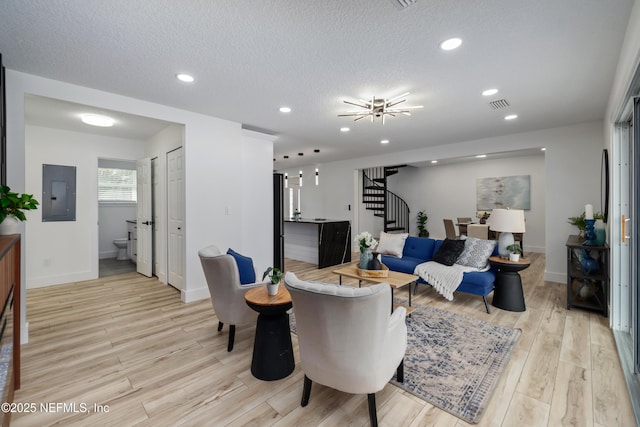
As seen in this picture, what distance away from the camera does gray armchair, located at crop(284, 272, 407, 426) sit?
4.75 ft

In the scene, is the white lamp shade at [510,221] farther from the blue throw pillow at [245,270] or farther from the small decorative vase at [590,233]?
the blue throw pillow at [245,270]

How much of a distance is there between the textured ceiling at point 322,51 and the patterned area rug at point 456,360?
2.53 metres

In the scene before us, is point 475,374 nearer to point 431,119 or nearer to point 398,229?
point 431,119

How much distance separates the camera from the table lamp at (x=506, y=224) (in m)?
3.46

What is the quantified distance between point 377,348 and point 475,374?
3.77 ft

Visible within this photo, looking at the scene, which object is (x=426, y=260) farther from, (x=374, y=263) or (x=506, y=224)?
(x=374, y=263)

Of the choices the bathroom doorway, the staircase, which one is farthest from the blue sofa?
the bathroom doorway

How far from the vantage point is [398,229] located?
28.8 feet

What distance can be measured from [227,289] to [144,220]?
348cm

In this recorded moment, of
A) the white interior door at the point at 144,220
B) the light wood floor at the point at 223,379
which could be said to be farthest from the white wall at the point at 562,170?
the white interior door at the point at 144,220

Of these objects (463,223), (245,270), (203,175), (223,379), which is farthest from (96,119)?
(463,223)

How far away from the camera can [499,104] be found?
11.5ft

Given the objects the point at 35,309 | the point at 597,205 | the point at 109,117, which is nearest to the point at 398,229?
the point at 597,205

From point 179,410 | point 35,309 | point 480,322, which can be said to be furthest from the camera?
point 35,309
